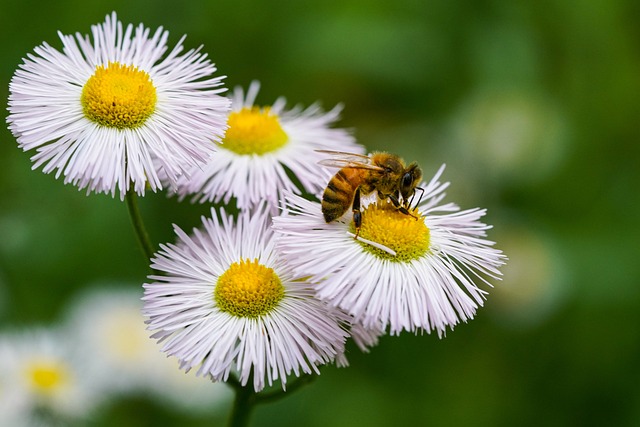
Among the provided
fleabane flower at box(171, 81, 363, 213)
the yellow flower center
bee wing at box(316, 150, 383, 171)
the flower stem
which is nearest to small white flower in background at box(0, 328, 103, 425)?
the yellow flower center

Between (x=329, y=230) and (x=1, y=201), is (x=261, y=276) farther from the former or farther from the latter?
(x=1, y=201)

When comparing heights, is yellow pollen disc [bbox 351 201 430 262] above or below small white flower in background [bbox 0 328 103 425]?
above

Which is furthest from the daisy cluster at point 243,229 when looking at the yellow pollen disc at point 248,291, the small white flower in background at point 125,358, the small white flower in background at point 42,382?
the small white flower in background at point 125,358

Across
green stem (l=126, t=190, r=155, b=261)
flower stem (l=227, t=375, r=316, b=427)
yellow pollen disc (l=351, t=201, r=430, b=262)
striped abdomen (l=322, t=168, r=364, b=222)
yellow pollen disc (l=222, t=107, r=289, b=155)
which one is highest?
yellow pollen disc (l=222, t=107, r=289, b=155)

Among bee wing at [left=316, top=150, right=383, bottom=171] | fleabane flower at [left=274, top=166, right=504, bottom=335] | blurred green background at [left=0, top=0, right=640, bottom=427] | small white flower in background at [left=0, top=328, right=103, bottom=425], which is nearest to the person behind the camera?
fleabane flower at [left=274, top=166, right=504, bottom=335]

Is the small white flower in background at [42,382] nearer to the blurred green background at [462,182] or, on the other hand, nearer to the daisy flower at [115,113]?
the blurred green background at [462,182]

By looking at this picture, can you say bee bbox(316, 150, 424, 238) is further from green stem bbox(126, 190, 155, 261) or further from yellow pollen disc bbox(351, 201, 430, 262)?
green stem bbox(126, 190, 155, 261)
